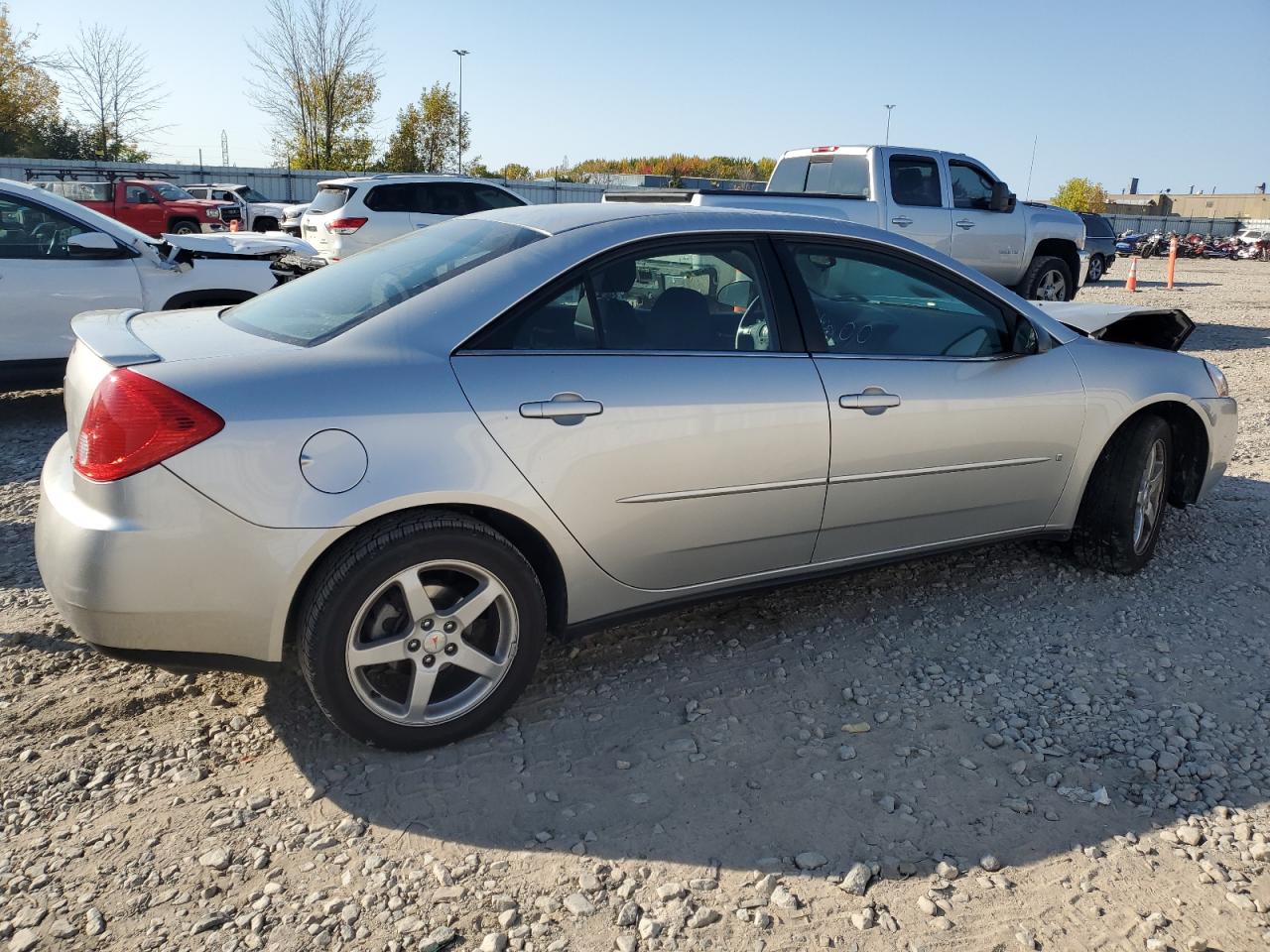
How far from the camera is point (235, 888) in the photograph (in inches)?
96.9

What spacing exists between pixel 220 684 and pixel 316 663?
84 centimetres

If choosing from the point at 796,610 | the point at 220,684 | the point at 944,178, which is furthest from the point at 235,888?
the point at 944,178

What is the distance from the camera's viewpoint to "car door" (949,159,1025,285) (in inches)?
453

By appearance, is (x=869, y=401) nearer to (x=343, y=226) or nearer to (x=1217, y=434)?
(x=1217, y=434)

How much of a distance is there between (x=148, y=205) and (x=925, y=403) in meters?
24.4

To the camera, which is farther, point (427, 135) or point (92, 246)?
point (427, 135)

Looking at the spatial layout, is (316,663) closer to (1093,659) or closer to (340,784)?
(340,784)

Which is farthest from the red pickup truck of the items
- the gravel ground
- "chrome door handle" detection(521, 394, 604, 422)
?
"chrome door handle" detection(521, 394, 604, 422)

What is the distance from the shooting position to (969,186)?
11.7 metres

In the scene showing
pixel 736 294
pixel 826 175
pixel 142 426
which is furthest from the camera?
pixel 826 175

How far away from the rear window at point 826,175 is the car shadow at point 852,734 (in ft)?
24.6

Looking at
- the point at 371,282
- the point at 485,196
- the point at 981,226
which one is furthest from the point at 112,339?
the point at 485,196

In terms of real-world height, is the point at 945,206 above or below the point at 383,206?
above

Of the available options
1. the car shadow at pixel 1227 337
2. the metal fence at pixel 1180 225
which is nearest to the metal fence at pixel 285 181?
the car shadow at pixel 1227 337
